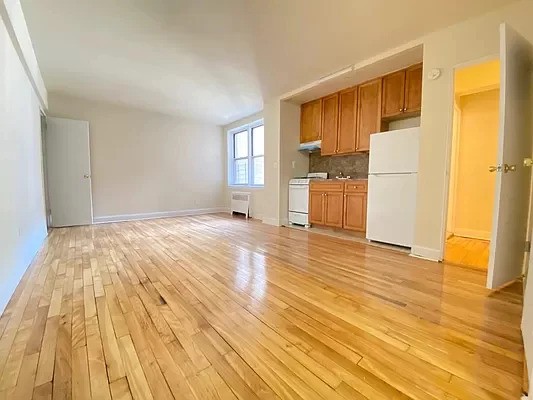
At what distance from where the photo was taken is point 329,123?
4285mm

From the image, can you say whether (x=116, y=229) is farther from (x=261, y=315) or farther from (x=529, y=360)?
(x=529, y=360)

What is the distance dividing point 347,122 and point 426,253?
7.56 ft

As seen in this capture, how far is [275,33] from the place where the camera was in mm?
2633

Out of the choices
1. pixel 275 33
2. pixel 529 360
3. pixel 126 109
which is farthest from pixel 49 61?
pixel 529 360

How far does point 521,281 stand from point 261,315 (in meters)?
2.31

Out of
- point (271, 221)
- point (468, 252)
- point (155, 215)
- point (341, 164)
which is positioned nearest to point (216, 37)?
→ point (341, 164)

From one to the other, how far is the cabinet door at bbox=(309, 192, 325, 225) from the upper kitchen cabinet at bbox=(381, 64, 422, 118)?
1.57m

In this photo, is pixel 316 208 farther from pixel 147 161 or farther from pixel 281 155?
pixel 147 161

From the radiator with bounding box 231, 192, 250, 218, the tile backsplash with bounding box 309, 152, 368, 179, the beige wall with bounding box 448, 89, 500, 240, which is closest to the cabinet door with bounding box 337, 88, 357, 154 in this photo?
the tile backsplash with bounding box 309, 152, 368, 179

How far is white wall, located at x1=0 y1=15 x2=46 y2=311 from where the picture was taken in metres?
1.85

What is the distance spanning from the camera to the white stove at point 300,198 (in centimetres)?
449

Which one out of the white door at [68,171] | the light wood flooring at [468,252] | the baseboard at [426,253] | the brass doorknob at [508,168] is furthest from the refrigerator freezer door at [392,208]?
the white door at [68,171]

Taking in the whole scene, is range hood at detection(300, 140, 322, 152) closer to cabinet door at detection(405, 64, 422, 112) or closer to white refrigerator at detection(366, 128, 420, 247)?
white refrigerator at detection(366, 128, 420, 247)

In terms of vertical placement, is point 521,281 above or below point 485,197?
below
